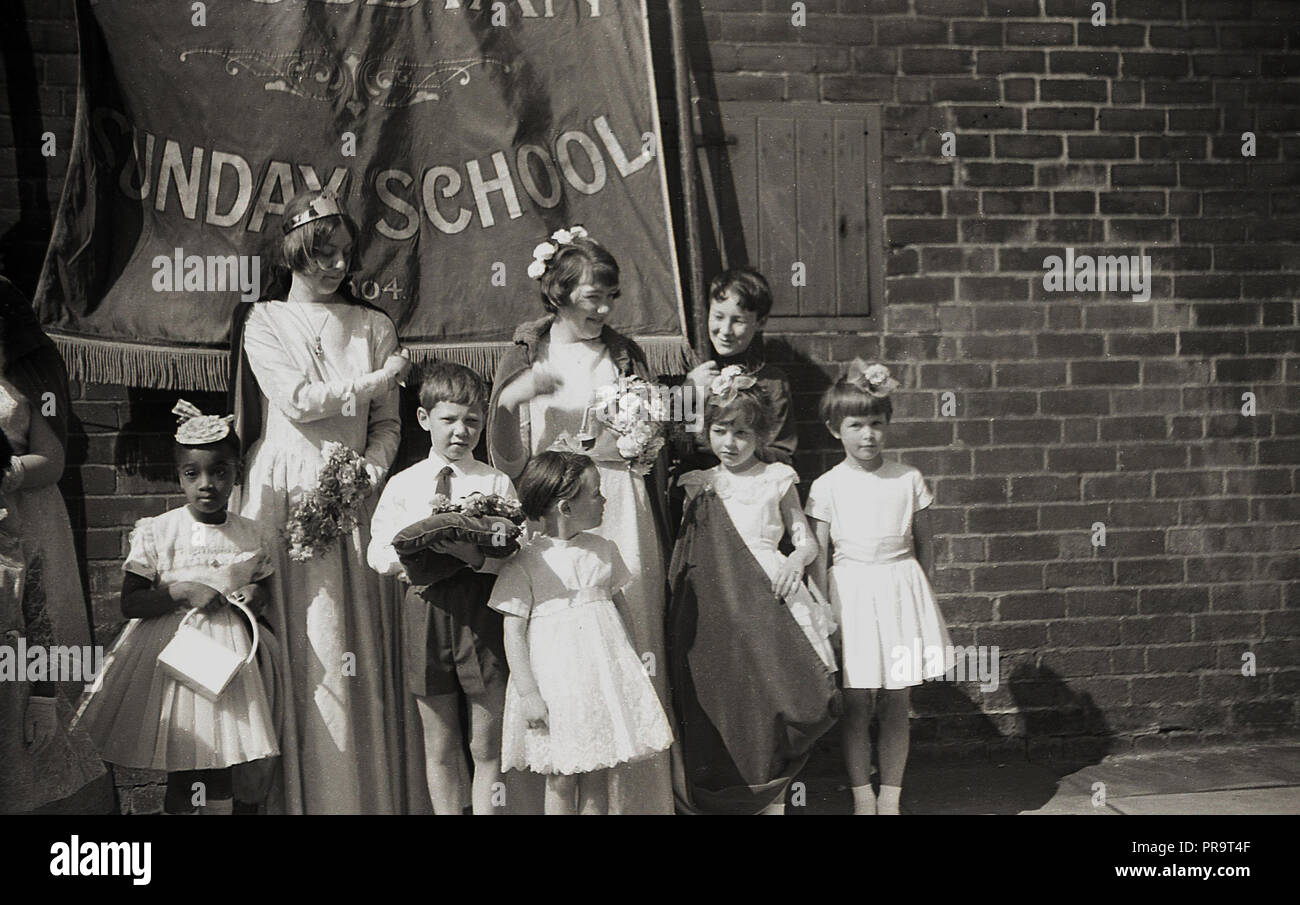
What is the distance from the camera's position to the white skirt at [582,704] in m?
3.65

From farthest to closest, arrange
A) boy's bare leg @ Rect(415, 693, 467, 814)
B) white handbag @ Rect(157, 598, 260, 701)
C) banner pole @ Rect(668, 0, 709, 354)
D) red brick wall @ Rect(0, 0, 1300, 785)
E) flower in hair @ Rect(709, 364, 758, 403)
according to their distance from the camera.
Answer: red brick wall @ Rect(0, 0, 1300, 785) → banner pole @ Rect(668, 0, 709, 354) → flower in hair @ Rect(709, 364, 758, 403) → boy's bare leg @ Rect(415, 693, 467, 814) → white handbag @ Rect(157, 598, 260, 701)

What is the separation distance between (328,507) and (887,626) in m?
1.77

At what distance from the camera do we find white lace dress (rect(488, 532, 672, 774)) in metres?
3.65

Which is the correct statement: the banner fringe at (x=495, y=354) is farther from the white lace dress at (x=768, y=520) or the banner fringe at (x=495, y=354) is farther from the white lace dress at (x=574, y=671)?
the white lace dress at (x=574, y=671)

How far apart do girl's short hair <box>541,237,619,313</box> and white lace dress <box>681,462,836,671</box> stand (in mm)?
696

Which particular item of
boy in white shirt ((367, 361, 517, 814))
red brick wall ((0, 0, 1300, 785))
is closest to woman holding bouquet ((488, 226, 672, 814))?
boy in white shirt ((367, 361, 517, 814))

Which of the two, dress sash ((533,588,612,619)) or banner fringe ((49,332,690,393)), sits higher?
banner fringe ((49,332,690,393))

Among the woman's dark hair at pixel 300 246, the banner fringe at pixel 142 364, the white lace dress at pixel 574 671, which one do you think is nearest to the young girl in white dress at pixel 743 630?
the white lace dress at pixel 574 671

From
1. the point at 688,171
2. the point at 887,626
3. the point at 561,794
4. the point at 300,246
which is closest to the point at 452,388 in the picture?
the point at 300,246

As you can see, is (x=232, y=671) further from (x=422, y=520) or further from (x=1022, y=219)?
(x=1022, y=219)

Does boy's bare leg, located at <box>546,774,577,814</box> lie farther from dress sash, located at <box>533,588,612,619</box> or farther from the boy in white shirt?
dress sash, located at <box>533,588,612,619</box>

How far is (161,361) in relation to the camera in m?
4.24
